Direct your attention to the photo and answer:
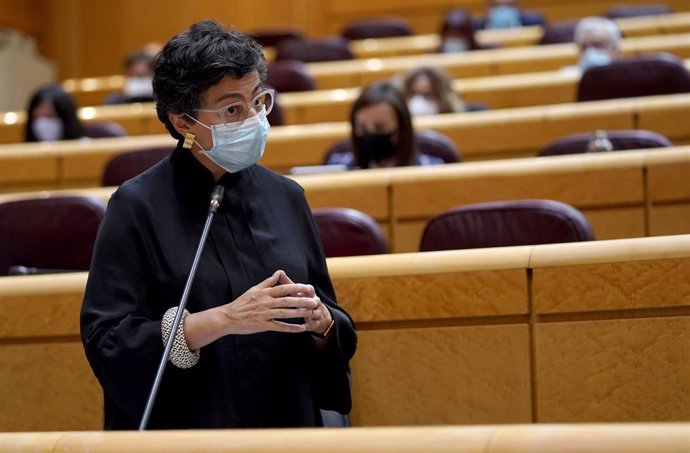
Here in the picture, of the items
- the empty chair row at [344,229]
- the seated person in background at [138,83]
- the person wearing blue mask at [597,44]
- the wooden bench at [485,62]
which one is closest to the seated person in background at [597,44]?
the person wearing blue mask at [597,44]

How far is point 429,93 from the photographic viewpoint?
391 cm

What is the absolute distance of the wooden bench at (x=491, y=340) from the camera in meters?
1.59

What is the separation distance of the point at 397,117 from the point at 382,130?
0.06 m

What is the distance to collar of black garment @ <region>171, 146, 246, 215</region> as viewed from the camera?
135 cm

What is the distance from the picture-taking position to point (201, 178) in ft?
4.48

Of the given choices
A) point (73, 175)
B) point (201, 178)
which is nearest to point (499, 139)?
point (73, 175)

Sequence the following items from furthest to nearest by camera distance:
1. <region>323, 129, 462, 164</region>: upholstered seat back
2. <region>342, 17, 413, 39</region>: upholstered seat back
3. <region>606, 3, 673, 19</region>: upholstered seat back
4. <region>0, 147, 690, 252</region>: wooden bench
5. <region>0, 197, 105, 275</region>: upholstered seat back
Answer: <region>342, 17, 413, 39</region>: upholstered seat back, <region>606, 3, 673, 19</region>: upholstered seat back, <region>323, 129, 462, 164</region>: upholstered seat back, <region>0, 147, 690, 252</region>: wooden bench, <region>0, 197, 105, 275</region>: upholstered seat back

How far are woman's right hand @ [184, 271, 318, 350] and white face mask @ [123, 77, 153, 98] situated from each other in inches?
160

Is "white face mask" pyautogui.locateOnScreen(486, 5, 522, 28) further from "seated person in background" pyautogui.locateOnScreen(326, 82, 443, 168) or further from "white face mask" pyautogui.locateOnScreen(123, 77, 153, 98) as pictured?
"seated person in background" pyautogui.locateOnScreen(326, 82, 443, 168)

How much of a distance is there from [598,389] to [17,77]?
5967 mm

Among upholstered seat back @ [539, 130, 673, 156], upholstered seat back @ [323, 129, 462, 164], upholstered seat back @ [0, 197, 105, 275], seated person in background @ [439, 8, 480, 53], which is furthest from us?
seated person in background @ [439, 8, 480, 53]

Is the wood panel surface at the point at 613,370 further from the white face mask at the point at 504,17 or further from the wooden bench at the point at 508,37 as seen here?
the white face mask at the point at 504,17

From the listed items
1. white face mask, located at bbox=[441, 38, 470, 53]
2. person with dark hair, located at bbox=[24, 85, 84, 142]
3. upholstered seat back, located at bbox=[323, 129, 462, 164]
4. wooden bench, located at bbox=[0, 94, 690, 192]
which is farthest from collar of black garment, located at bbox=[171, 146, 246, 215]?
white face mask, located at bbox=[441, 38, 470, 53]

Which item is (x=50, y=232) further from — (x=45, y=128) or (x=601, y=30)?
(x=601, y=30)
